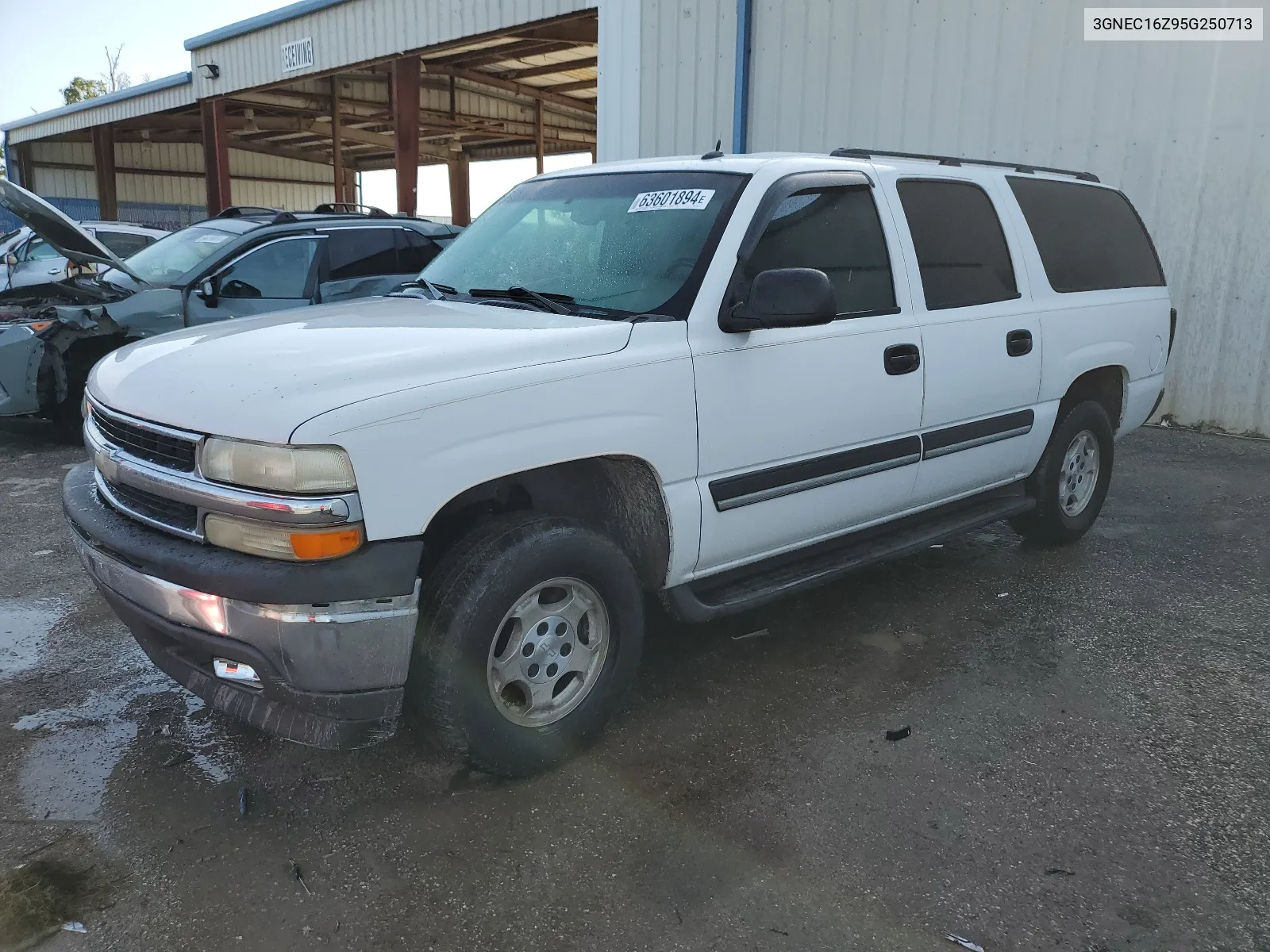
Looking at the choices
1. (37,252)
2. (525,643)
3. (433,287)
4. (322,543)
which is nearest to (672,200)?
(433,287)

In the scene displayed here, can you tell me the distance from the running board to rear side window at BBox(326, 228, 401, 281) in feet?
16.2

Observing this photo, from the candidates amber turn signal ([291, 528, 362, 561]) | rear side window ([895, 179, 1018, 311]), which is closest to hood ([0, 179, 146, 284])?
amber turn signal ([291, 528, 362, 561])

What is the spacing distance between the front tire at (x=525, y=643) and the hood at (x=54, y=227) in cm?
438

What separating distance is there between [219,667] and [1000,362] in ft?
10.9

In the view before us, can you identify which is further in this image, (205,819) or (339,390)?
(205,819)

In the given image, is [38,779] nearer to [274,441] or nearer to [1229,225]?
[274,441]

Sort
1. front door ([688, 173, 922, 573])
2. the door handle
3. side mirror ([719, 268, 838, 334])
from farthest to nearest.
A: the door handle
front door ([688, 173, 922, 573])
side mirror ([719, 268, 838, 334])

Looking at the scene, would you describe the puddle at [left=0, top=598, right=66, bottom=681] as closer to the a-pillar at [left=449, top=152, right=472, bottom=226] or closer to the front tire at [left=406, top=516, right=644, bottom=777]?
the front tire at [left=406, top=516, right=644, bottom=777]

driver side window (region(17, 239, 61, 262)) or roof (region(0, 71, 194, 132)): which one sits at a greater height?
roof (region(0, 71, 194, 132))

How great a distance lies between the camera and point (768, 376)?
327 centimetres

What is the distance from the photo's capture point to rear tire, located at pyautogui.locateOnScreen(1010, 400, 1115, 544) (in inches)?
191

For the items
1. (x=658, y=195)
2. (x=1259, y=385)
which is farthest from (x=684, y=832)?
(x=1259, y=385)

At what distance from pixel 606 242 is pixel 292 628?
180cm

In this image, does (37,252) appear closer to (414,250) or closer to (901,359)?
(414,250)
